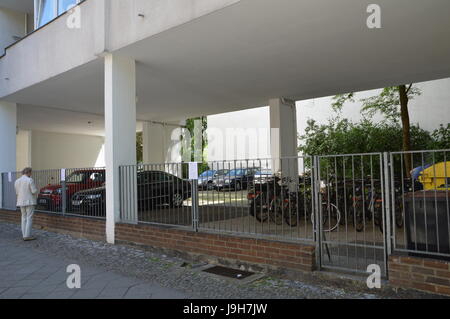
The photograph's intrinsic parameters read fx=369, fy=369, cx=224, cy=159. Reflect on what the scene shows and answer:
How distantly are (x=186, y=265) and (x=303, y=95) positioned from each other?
7.52m

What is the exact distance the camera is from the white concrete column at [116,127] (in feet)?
24.4

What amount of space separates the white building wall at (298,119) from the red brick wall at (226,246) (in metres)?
12.3

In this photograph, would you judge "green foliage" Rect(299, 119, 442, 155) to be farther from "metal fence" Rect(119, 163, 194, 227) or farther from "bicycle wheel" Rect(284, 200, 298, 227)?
"metal fence" Rect(119, 163, 194, 227)

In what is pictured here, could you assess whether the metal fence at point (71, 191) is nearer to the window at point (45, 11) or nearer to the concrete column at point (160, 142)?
the window at point (45, 11)

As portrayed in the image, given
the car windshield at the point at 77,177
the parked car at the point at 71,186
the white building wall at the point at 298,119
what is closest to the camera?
the parked car at the point at 71,186

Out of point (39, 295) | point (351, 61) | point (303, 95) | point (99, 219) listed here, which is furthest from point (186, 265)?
point (303, 95)

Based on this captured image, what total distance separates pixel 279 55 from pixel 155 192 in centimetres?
379

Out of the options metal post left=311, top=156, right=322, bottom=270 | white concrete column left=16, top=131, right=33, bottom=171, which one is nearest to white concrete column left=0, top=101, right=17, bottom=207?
white concrete column left=16, top=131, right=33, bottom=171

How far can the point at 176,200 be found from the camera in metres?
7.05

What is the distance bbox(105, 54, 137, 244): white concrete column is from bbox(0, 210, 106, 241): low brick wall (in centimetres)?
44

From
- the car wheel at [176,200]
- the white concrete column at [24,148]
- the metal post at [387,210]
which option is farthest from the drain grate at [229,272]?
the white concrete column at [24,148]

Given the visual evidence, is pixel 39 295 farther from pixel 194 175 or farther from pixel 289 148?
pixel 289 148

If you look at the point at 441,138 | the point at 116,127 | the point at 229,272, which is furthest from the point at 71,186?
the point at 441,138

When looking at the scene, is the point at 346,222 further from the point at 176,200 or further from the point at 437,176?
the point at 176,200
